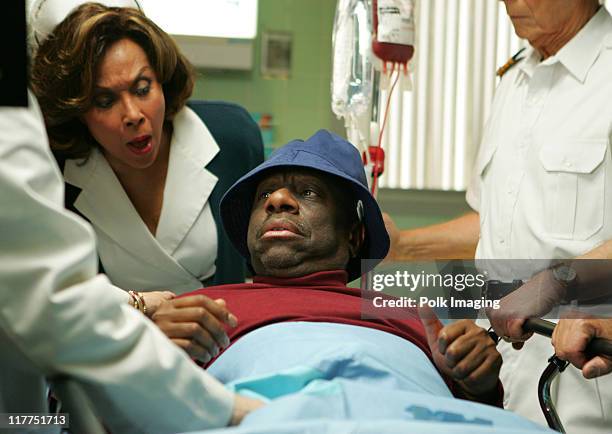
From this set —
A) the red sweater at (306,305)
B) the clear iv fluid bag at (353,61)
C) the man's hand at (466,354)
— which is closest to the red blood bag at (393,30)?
the clear iv fluid bag at (353,61)

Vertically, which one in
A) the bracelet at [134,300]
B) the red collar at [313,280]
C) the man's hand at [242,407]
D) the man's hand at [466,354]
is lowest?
the man's hand at [466,354]

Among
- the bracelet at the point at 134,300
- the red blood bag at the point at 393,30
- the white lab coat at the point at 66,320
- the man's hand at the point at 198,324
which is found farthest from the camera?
the red blood bag at the point at 393,30

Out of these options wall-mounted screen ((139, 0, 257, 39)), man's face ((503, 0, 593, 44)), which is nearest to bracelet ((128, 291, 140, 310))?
man's face ((503, 0, 593, 44))

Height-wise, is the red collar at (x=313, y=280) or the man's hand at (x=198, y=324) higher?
the man's hand at (x=198, y=324)

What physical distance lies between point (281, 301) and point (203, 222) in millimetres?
630

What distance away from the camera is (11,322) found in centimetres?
109

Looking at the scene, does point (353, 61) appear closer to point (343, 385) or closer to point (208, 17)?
point (208, 17)

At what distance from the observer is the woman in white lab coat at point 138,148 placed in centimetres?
231

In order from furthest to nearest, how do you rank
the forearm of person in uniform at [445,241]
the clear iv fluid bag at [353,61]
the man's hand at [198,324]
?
the forearm of person in uniform at [445,241], the clear iv fluid bag at [353,61], the man's hand at [198,324]

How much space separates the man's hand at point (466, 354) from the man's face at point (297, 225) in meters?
0.34

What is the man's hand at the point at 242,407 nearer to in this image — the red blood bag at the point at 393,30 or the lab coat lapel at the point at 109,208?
the lab coat lapel at the point at 109,208

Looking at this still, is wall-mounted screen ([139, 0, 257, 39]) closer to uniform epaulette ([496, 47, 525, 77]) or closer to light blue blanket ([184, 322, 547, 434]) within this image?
uniform epaulette ([496, 47, 525, 77])

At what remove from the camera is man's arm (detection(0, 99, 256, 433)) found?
1072mm

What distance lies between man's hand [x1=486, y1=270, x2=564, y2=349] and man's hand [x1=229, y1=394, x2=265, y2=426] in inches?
31.1
